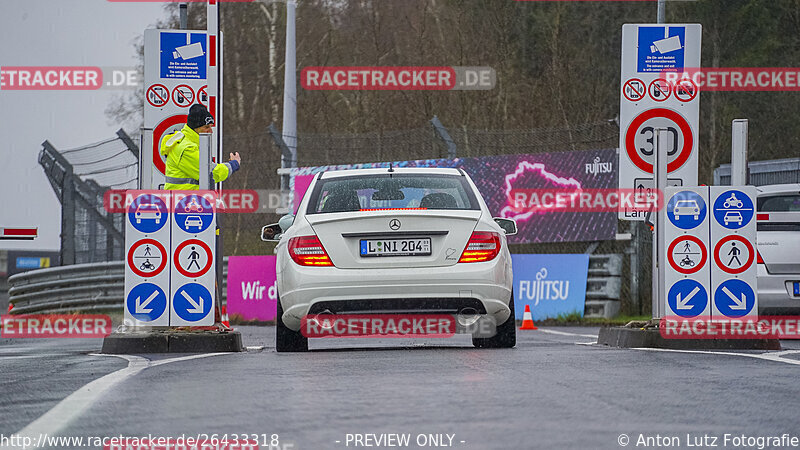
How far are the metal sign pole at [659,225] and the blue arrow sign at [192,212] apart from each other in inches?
137

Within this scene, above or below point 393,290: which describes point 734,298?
below

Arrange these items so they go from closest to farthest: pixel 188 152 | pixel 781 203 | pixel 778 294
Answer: pixel 188 152
pixel 778 294
pixel 781 203

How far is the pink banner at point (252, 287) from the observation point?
858 inches

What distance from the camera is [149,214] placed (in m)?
11.4

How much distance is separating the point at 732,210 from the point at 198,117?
4.21m

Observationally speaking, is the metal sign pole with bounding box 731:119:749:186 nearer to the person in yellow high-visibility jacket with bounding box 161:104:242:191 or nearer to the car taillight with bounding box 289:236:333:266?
the car taillight with bounding box 289:236:333:266

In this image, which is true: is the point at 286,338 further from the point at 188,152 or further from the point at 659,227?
the point at 659,227

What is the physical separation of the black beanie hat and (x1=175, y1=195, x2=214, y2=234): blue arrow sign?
74 cm

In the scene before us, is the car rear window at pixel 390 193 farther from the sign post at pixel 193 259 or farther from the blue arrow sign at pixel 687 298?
the blue arrow sign at pixel 687 298

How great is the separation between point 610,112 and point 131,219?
2898 centimetres

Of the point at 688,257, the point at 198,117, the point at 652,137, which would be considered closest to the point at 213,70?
the point at 198,117

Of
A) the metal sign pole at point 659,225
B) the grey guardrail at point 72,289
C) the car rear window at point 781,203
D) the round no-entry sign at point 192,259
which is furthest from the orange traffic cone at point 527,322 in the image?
the round no-entry sign at point 192,259

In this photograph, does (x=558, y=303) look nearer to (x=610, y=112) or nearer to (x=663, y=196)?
(x=663, y=196)

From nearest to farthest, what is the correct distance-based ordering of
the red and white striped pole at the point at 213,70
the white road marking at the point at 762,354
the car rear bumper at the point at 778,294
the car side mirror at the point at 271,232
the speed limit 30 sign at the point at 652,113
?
the white road marking at the point at 762,354
the car side mirror at the point at 271,232
the red and white striped pole at the point at 213,70
the speed limit 30 sign at the point at 652,113
the car rear bumper at the point at 778,294
